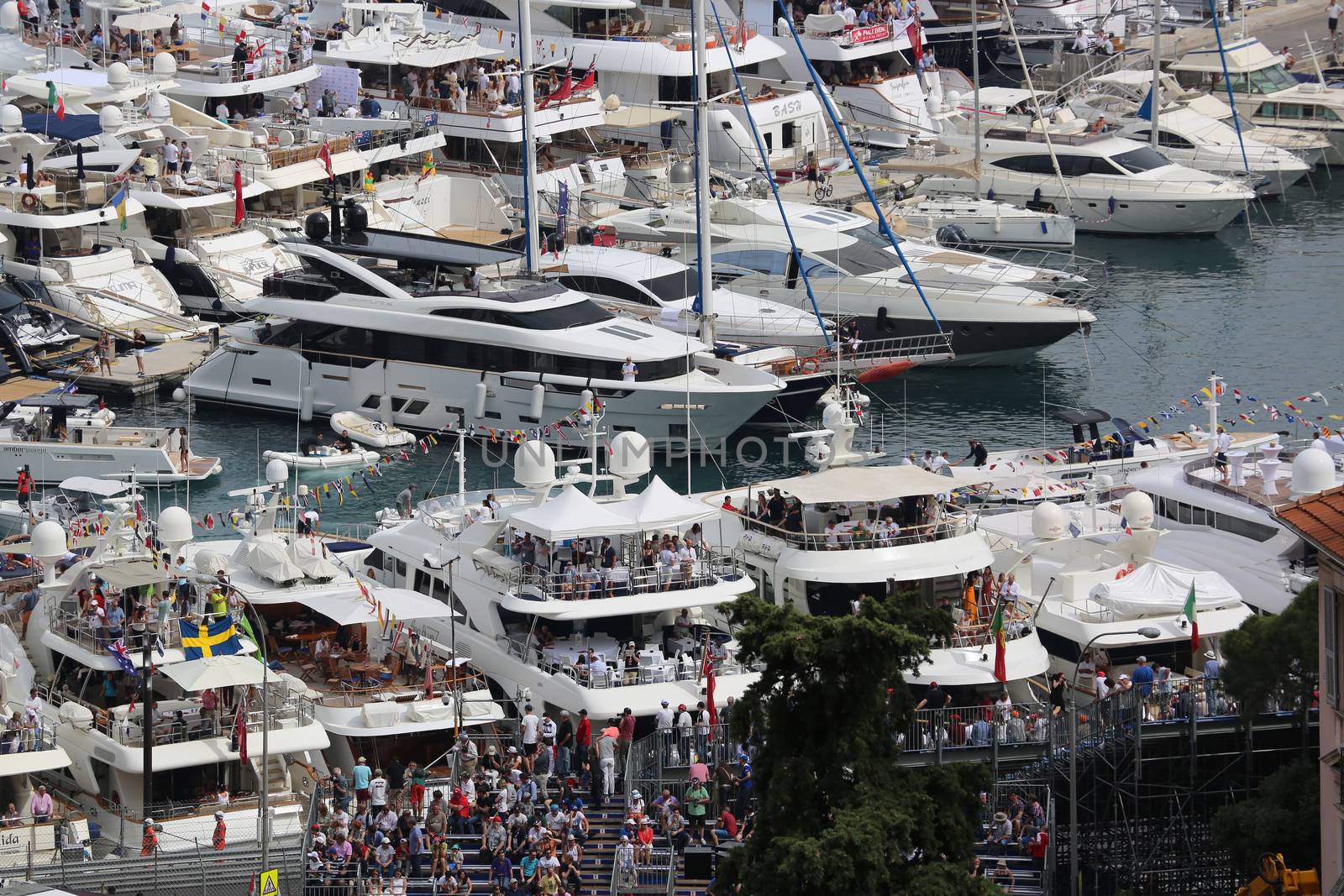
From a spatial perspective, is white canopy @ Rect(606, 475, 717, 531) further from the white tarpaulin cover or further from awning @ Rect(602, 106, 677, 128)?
awning @ Rect(602, 106, 677, 128)

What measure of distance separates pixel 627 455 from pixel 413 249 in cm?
1935

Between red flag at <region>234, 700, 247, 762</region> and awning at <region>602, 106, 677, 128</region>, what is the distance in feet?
141

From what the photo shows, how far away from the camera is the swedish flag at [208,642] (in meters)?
42.6

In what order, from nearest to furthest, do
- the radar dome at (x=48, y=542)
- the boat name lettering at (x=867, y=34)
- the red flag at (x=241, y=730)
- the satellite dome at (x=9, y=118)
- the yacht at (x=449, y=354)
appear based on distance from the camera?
1. the red flag at (x=241, y=730)
2. the radar dome at (x=48, y=542)
3. the yacht at (x=449, y=354)
4. the satellite dome at (x=9, y=118)
5. the boat name lettering at (x=867, y=34)

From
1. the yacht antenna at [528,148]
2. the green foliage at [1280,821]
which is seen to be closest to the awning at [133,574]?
the green foliage at [1280,821]

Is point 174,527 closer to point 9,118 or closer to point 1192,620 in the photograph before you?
point 1192,620

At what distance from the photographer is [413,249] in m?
66.2

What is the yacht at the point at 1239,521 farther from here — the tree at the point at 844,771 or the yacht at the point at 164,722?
the yacht at the point at 164,722

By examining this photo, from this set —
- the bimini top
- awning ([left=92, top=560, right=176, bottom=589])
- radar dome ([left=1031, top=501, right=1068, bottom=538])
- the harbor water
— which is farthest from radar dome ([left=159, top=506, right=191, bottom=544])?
the bimini top

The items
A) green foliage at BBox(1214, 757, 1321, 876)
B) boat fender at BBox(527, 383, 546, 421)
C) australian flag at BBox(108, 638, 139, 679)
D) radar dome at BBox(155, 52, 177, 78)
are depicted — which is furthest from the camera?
radar dome at BBox(155, 52, 177, 78)

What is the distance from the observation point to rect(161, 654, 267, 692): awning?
138 ft

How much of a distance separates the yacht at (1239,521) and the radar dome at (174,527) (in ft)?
54.8

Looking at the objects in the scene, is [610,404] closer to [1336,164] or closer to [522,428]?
[522,428]

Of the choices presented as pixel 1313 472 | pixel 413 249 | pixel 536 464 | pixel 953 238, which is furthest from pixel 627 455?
pixel 953 238
